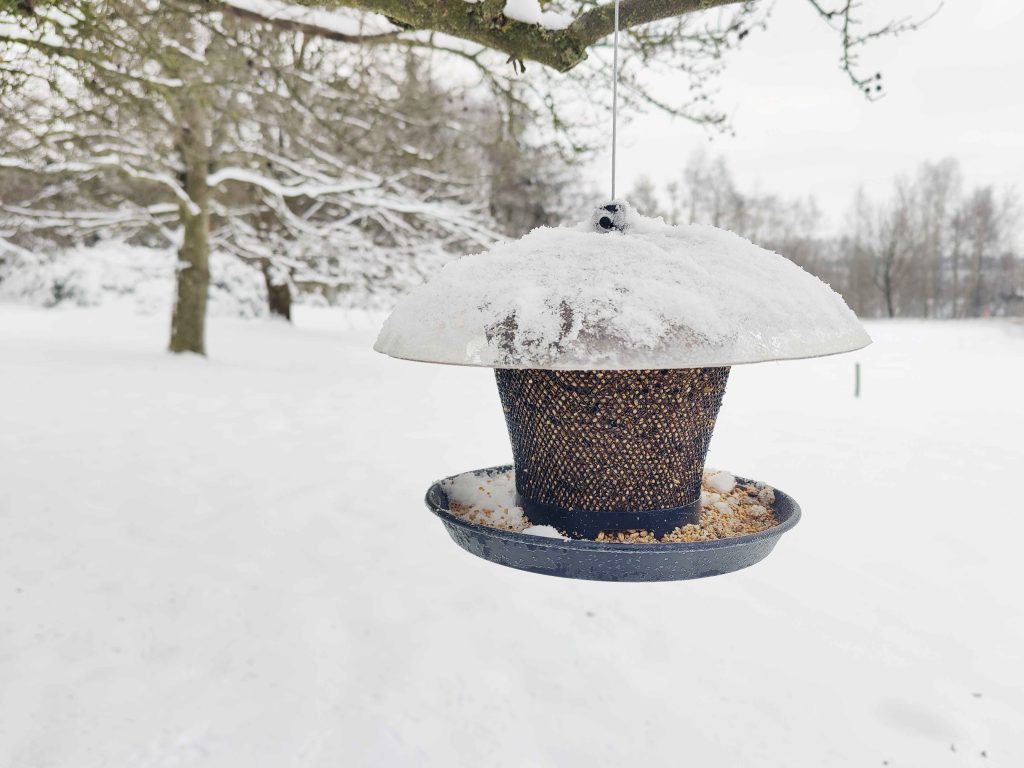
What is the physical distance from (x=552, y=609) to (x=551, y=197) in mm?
19978

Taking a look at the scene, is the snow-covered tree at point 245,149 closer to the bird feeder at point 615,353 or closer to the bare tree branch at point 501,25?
the bare tree branch at point 501,25

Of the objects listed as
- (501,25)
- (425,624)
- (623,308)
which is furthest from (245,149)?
(623,308)

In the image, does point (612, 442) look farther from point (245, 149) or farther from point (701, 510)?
point (245, 149)

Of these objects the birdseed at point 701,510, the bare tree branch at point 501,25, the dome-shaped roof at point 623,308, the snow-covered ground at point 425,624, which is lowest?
the snow-covered ground at point 425,624

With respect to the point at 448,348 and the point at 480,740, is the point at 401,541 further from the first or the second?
the point at 448,348

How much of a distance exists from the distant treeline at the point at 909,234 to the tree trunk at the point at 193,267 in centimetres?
2686

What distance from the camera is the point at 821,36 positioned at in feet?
11.4

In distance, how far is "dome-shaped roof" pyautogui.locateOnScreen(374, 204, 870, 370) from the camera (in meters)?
1.25

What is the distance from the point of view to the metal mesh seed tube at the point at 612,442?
1741 mm

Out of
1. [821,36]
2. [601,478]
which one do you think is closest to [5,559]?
[601,478]

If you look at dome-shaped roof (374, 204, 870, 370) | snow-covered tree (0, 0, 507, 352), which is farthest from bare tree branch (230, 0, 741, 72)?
snow-covered tree (0, 0, 507, 352)

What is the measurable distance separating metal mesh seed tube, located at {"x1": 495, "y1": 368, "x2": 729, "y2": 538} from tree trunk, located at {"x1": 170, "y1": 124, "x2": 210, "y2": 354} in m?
9.26

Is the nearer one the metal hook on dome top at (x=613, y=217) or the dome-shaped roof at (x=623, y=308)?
the dome-shaped roof at (x=623, y=308)

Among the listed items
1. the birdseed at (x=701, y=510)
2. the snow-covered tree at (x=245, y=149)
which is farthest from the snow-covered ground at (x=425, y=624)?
the snow-covered tree at (x=245, y=149)
